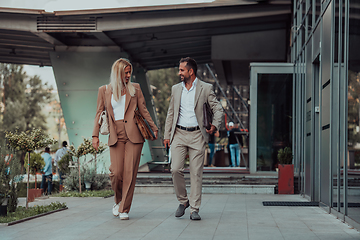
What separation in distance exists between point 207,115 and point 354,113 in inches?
69.8

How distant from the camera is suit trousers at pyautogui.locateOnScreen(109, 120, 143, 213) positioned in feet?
18.5

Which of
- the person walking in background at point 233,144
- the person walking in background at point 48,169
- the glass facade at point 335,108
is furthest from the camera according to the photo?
the person walking in background at point 233,144

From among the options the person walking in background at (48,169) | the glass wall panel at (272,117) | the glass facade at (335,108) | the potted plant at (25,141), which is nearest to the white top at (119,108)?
the potted plant at (25,141)

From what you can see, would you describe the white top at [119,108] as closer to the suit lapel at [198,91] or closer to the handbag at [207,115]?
the suit lapel at [198,91]

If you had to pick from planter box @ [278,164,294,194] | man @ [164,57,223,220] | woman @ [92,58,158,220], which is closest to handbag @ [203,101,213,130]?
man @ [164,57,223,220]

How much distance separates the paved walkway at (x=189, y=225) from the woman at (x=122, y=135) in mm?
387

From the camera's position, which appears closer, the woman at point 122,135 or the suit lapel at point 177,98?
the woman at point 122,135

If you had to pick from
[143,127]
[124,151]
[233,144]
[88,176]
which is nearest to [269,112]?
[233,144]

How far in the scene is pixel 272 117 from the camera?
487 inches

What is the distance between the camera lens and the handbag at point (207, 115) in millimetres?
5648

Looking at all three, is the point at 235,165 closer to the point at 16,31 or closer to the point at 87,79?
the point at 87,79

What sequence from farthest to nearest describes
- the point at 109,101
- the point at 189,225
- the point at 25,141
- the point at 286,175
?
the point at 286,175, the point at 25,141, the point at 109,101, the point at 189,225

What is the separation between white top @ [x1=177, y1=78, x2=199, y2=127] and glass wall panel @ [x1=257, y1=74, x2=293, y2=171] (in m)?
6.76

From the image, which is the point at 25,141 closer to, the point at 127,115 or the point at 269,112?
the point at 127,115
